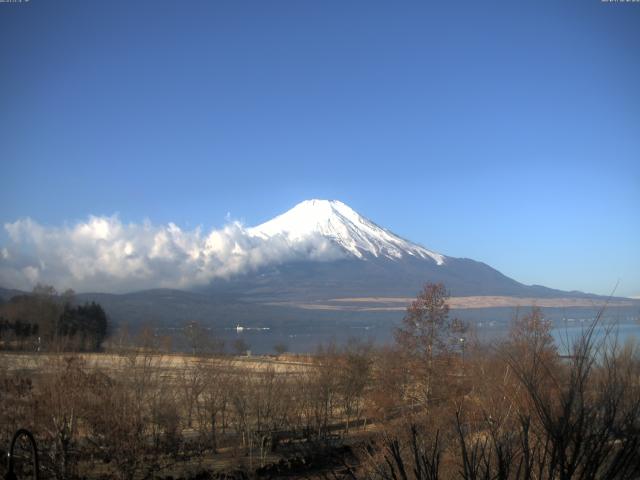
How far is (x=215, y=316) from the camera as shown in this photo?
194 m

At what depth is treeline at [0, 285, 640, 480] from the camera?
4.75m

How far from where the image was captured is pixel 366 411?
2606cm

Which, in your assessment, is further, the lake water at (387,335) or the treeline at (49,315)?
the treeline at (49,315)

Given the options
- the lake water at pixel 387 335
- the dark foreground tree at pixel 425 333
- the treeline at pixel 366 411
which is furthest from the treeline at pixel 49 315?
the treeline at pixel 366 411

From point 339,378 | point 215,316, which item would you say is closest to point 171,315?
point 215,316

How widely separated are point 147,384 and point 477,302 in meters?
182

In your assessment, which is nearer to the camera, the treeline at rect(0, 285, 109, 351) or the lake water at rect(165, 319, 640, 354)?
the lake water at rect(165, 319, 640, 354)

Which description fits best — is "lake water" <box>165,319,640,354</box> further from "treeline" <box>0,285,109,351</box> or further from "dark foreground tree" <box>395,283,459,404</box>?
"treeline" <box>0,285,109,351</box>

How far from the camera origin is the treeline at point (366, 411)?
475cm

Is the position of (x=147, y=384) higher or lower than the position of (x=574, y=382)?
lower

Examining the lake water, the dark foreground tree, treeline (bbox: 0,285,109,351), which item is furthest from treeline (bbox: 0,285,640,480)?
treeline (bbox: 0,285,109,351)

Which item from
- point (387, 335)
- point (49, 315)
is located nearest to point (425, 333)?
point (49, 315)

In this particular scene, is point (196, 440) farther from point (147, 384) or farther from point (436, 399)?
point (436, 399)

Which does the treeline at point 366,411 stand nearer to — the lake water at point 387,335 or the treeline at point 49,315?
the lake water at point 387,335
